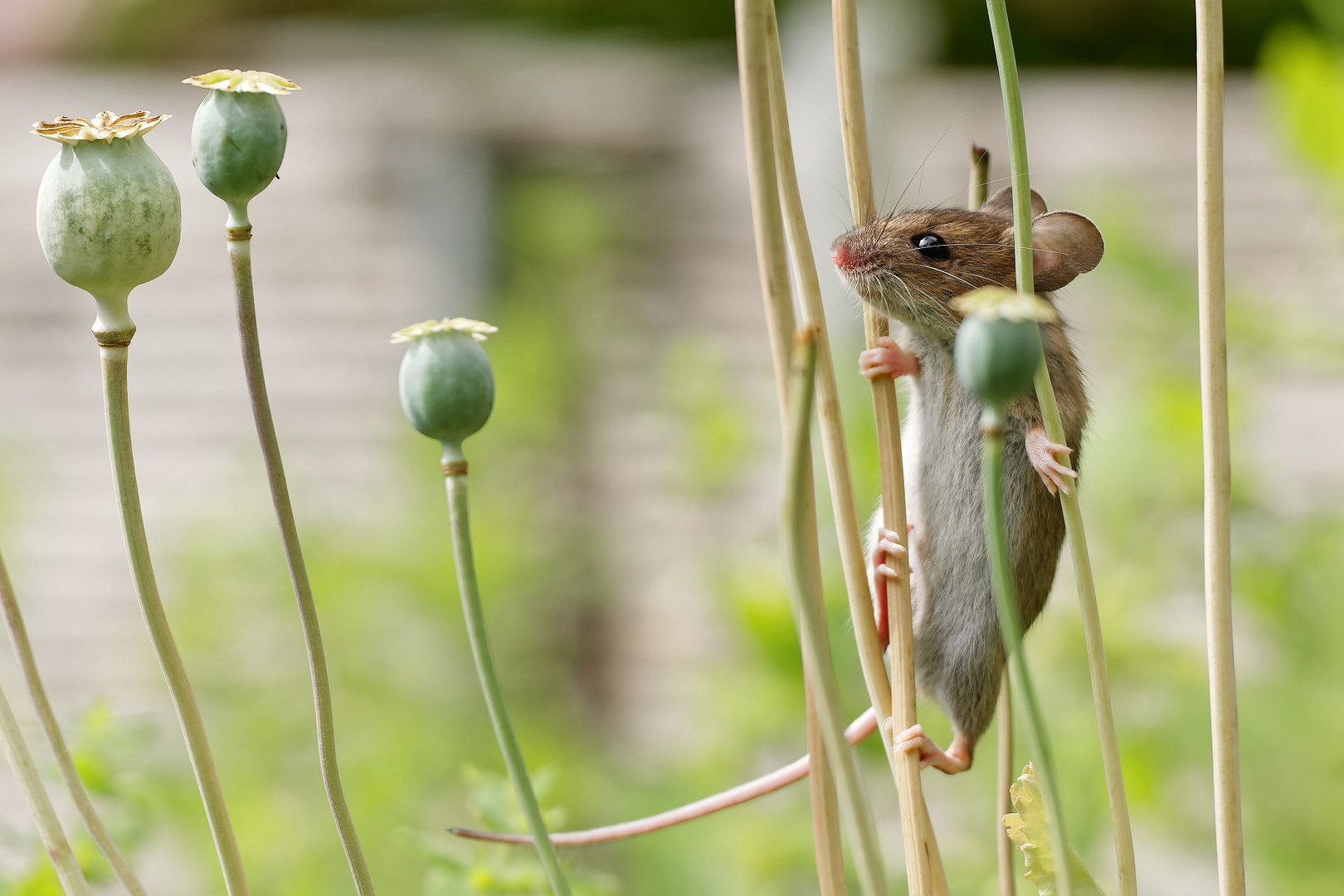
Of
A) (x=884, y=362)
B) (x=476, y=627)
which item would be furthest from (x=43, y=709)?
(x=884, y=362)

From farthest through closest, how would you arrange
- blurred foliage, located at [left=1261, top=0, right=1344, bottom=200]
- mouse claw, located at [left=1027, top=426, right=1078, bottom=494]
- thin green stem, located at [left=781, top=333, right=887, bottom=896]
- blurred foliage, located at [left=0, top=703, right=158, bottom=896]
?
blurred foliage, located at [left=1261, top=0, right=1344, bottom=200] < blurred foliage, located at [left=0, top=703, right=158, bottom=896] < mouse claw, located at [left=1027, top=426, right=1078, bottom=494] < thin green stem, located at [left=781, top=333, right=887, bottom=896]

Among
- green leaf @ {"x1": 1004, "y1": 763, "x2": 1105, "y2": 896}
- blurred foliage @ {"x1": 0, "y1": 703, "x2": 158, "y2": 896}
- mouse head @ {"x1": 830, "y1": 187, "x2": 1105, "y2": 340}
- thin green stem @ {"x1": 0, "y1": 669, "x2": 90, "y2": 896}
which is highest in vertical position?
mouse head @ {"x1": 830, "y1": 187, "x2": 1105, "y2": 340}

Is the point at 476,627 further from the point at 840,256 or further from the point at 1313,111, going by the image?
the point at 1313,111

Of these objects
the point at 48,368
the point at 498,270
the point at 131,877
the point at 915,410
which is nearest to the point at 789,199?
the point at 131,877

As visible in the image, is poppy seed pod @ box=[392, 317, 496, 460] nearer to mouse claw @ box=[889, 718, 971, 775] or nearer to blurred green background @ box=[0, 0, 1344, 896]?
mouse claw @ box=[889, 718, 971, 775]

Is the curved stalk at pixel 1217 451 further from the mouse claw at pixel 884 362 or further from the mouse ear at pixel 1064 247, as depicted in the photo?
the mouse ear at pixel 1064 247

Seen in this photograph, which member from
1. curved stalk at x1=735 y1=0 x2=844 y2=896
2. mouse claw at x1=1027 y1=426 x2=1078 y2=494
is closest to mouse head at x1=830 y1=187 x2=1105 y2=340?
mouse claw at x1=1027 y1=426 x2=1078 y2=494
